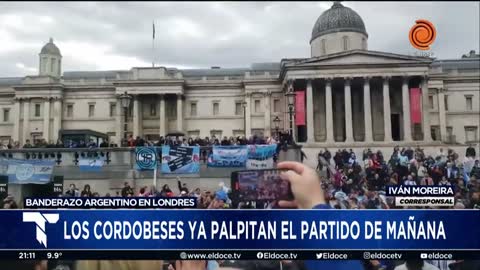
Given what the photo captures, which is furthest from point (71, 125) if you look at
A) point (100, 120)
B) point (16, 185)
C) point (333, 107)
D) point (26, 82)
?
point (16, 185)

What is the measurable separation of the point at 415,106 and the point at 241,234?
37.1m

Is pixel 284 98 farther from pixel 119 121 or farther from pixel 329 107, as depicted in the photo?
pixel 119 121

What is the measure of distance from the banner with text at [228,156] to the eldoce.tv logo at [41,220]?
6905 millimetres

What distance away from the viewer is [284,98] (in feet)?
165

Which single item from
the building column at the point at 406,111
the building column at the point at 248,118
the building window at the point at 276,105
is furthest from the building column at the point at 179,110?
the building column at the point at 406,111

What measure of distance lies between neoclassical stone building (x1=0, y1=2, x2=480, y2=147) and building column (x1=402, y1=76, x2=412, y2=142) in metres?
0.09

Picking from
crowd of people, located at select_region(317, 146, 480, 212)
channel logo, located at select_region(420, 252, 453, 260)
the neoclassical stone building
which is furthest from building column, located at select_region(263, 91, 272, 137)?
channel logo, located at select_region(420, 252, 453, 260)

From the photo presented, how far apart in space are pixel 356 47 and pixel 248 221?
142 ft

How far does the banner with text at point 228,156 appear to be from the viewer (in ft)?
48.8

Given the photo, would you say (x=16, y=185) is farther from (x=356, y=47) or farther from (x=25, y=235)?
(x=356, y=47)

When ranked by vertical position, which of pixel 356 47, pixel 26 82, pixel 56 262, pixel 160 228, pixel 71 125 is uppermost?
pixel 356 47

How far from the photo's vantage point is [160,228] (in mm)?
8531

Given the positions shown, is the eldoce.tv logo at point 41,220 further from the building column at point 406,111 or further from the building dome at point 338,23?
the building dome at point 338,23

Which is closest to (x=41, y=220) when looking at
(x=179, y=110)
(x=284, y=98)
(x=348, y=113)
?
(x=348, y=113)
